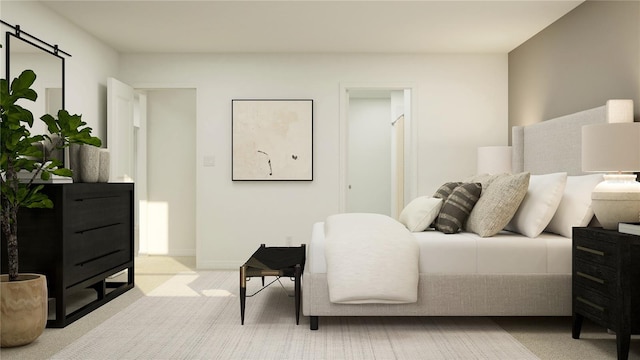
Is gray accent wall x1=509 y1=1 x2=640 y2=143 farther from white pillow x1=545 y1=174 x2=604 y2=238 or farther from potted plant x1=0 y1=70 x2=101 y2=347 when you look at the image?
potted plant x1=0 y1=70 x2=101 y2=347

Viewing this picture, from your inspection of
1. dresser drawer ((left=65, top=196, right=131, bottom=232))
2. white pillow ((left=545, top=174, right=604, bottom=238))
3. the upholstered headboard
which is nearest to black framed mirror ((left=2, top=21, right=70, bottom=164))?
dresser drawer ((left=65, top=196, right=131, bottom=232))

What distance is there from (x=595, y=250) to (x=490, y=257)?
2.01 ft

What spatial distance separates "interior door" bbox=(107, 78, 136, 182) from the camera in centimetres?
545

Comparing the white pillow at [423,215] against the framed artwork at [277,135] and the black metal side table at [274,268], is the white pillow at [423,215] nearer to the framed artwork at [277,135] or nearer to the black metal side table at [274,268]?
A: the black metal side table at [274,268]

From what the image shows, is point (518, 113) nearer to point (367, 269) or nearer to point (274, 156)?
point (274, 156)

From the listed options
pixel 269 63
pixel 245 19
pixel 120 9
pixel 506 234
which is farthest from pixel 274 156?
pixel 506 234

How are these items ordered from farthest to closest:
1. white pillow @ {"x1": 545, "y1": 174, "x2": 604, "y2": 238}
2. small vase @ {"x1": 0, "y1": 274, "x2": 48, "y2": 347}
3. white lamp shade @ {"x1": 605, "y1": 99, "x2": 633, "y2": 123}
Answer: white lamp shade @ {"x1": 605, "y1": 99, "x2": 633, "y2": 123} → white pillow @ {"x1": 545, "y1": 174, "x2": 604, "y2": 238} → small vase @ {"x1": 0, "y1": 274, "x2": 48, "y2": 347}

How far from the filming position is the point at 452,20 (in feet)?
15.7

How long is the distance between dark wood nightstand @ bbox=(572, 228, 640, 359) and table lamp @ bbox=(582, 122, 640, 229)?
0.14 meters

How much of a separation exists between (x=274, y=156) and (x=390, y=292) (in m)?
3.13

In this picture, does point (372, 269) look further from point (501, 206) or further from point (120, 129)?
point (120, 129)

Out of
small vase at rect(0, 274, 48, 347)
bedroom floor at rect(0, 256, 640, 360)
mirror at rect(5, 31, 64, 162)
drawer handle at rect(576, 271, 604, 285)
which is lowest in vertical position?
bedroom floor at rect(0, 256, 640, 360)

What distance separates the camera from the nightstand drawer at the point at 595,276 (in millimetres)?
2732

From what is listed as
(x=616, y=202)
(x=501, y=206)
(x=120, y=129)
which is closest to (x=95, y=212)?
(x=120, y=129)
